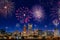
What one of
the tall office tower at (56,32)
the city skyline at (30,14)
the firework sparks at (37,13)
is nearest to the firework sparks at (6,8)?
the city skyline at (30,14)

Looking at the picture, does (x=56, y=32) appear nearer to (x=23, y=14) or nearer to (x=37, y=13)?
(x=37, y=13)

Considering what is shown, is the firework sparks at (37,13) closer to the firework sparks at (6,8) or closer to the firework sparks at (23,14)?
the firework sparks at (23,14)

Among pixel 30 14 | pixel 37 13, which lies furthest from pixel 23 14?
pixel 37 13

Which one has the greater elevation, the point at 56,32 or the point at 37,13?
the point at 37,13

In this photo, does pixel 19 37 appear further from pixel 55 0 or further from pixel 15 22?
pixel 55 0

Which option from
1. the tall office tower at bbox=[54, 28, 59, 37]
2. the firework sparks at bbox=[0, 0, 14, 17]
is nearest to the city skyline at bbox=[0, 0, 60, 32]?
the firework sparks at bbox=[0, 0, 14, 17]

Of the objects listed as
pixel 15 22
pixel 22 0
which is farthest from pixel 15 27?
pixel 22 0

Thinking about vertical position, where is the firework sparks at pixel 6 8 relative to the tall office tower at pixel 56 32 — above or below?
above

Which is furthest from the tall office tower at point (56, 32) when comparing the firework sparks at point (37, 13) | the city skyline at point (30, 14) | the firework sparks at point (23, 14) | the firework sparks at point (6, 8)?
the firework sparks at point (6, 8)

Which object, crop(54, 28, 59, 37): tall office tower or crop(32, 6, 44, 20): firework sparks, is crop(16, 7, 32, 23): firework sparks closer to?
crop(32, 6, 44, 20): firework sparks
